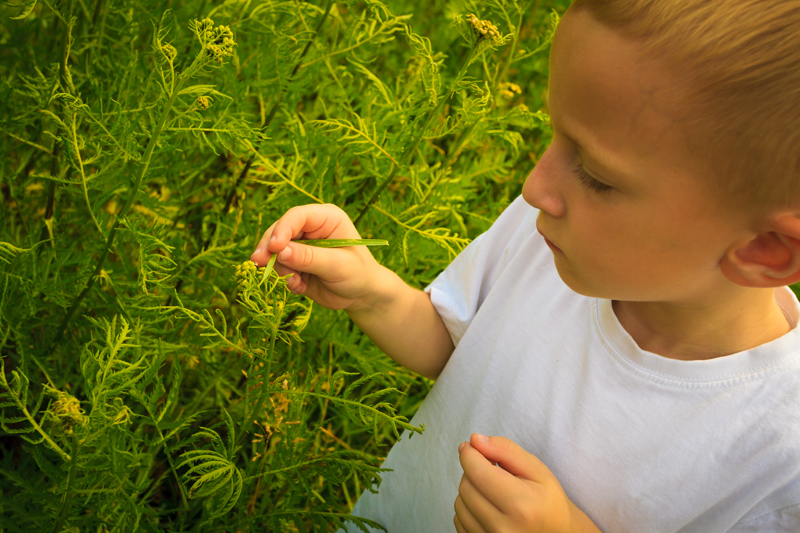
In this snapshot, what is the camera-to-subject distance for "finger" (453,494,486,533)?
76 centimetres

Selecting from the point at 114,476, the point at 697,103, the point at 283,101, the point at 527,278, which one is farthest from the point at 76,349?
the point at 697,103

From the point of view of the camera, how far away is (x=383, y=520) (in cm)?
106

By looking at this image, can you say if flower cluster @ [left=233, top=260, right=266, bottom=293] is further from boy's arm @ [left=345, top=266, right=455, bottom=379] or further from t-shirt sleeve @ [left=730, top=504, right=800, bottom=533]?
t-shirt sleeve @ [left=730, top=504, right=800, bottom=533]

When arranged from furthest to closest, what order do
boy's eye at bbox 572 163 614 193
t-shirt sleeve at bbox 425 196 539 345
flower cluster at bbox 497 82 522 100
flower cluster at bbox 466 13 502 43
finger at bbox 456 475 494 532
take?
flower cluster at bbox 497 82 522 100 → t-shirt sleeve at bbox 425 196 539 345 → flower cluster at bbox 466 13 502 43 → finger at bbox 456 475 494 532 → boy's eye at bbox 572 163 614 193

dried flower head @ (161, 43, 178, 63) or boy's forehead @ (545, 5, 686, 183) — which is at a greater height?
boy's forehead @ (545, 5, 686, 183)

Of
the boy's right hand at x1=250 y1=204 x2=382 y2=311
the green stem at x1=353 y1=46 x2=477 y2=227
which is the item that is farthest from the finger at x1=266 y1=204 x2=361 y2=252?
the green stem at x1=353 y1=46 x2=477 y2=227

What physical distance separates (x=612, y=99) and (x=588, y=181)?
100 millimetres

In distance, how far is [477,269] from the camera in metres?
1.01

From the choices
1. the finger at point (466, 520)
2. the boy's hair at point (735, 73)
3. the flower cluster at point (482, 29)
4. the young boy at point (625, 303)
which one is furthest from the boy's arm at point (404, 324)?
the boy's hair at point (735, 73)

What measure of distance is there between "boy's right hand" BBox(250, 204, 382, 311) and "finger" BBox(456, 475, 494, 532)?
0.31 m

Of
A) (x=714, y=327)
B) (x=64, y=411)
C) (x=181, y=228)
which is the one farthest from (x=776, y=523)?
(x=181, y=228)

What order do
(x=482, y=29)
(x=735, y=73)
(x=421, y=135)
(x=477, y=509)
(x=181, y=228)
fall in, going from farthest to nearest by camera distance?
(x=181, y=228), (x=421, y=135), (x=482, y=29), (x=477, y=509), (x=735, y=73)

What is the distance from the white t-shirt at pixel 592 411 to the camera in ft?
2.36

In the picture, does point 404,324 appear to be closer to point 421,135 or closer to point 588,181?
point 421,135
